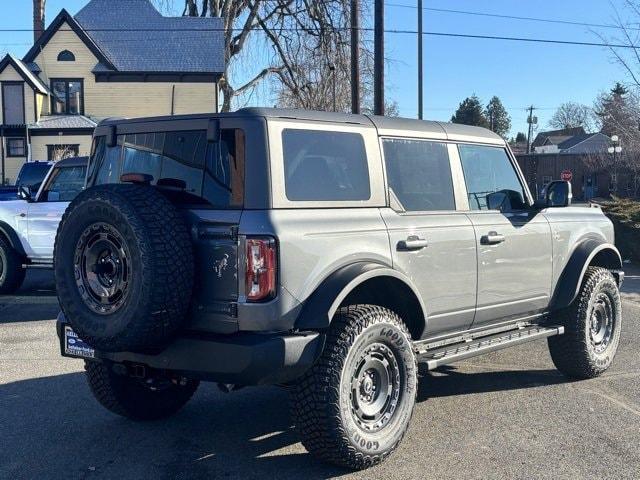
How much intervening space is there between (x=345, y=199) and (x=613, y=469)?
2269mm

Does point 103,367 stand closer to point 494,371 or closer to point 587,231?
point 494,371

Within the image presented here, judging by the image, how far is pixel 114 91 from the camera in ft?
116

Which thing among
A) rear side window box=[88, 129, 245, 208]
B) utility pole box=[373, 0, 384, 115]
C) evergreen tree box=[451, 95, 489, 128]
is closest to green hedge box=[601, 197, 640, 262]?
utility pole box=[373, 0, 384, 115]

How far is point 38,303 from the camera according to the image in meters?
10.2

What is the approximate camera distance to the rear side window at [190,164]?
159 inches

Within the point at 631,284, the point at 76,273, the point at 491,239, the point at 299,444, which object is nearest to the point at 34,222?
the point at 76,273

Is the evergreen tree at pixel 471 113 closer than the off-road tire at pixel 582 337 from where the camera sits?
No

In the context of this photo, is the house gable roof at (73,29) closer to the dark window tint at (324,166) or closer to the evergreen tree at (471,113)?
the dark window tint at (324,166)

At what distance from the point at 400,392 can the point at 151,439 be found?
174cm

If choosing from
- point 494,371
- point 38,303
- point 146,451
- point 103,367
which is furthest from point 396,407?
point 38,303

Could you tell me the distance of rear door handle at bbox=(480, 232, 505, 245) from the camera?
5207mm

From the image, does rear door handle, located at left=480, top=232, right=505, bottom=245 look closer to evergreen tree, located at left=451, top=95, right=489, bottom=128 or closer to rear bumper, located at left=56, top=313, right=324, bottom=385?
rear bumper, located at left=56, top=313, right=324, bottom=385

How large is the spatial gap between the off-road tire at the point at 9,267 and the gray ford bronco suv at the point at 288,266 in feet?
20.9

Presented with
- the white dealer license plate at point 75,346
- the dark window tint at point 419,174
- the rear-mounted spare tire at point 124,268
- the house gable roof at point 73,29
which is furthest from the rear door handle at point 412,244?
the house gable roof at point 73,29
